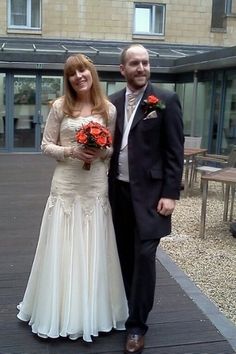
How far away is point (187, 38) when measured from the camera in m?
18.9

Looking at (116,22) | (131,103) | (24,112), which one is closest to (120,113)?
(131,103)

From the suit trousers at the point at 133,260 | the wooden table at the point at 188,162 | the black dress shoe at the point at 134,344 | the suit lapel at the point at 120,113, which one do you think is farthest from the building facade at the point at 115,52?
the black dress shoe at the point at 134,344

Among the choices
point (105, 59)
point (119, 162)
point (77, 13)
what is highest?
point (77, 13)

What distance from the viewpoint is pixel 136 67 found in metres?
2.94

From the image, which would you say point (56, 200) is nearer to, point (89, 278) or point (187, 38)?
point (89, 278)

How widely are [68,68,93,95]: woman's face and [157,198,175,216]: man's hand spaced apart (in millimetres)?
861

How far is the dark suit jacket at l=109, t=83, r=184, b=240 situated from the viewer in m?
3.00

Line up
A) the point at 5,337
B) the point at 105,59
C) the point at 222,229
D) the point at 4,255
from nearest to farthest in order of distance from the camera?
the point at 5,337 < the point at 4,255 < the point at 222,229 < the point at 105,59

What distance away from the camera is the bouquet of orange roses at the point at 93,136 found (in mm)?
2848

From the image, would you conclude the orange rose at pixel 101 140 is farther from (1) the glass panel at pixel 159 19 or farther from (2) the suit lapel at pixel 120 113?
(1) the glass panel at pixel 159 19

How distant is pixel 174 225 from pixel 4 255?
2.68m

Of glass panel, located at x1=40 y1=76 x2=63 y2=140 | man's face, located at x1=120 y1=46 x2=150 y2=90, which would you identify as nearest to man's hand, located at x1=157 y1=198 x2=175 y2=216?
man's face, located at x1=120 y1=46 x2=150 y2=90

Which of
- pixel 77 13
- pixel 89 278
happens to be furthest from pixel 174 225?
pixel 77 13

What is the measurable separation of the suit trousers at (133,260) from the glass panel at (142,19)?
16566 millimetres
